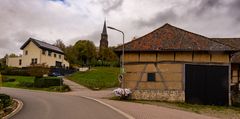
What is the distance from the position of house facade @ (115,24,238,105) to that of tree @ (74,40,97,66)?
6050 centimetres

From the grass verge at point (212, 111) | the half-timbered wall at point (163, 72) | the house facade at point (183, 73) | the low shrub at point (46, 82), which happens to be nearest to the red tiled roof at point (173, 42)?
the house facade at point (183, 73)

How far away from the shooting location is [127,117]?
16750 millimetres

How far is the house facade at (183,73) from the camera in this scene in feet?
98.9

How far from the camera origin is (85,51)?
9125 centimetres

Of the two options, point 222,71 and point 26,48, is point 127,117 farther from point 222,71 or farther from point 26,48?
point 26,48

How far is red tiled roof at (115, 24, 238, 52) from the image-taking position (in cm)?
3053

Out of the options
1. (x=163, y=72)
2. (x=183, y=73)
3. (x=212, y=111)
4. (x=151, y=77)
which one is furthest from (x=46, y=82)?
(x=212, y=111)

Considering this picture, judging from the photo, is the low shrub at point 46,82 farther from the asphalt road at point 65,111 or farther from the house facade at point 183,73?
the asphalt road at point 65,111

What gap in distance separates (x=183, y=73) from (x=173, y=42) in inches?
133

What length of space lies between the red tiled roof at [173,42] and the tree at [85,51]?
58267 mm

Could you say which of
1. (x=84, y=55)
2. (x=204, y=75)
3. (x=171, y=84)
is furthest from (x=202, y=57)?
(x=84, y=55)

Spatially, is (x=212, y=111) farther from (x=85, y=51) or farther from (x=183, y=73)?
(x=85, y=51)

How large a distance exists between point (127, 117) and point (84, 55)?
76.1 m

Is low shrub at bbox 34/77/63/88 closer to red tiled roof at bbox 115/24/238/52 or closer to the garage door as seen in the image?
red tiled roof at bbox 115/24/238/52
